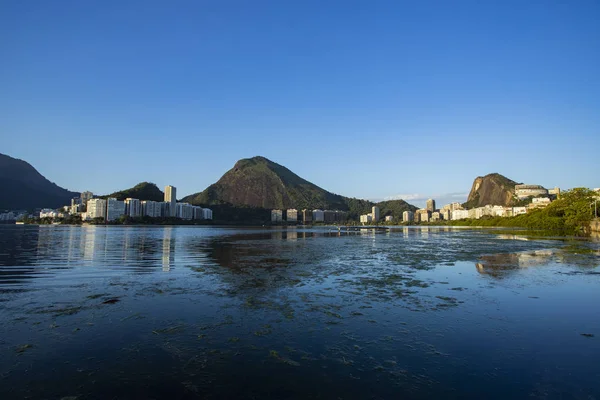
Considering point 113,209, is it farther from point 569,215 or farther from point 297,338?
point 297,338

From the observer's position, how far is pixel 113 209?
18600 cm

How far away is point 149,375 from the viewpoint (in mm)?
6344

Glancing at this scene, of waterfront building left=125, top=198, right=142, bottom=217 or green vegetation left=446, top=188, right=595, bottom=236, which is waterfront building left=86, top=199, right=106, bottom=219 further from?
green vegetation left=446, top=188, right=595, bottom=236

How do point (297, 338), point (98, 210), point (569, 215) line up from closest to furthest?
point (297, 338) < point (569, 215) < point (98, 210)

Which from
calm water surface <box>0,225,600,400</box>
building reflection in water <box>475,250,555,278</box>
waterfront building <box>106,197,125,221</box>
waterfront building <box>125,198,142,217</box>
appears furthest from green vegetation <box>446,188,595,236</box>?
waterfront building <box>125,198,142,217</box>

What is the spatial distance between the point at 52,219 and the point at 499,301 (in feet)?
727

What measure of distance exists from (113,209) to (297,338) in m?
204

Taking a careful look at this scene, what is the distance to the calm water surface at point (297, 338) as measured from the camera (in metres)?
6.04

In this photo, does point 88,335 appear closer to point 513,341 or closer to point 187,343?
point 187,343

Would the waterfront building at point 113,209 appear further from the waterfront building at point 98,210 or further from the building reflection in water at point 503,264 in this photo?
the building reflection in water at point 503,264

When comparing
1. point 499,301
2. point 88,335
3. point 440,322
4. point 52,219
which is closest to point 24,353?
point 88,335

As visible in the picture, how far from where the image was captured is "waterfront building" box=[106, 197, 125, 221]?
18288 centimetres

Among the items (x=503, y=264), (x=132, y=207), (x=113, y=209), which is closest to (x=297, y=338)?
(x=503, y=264)

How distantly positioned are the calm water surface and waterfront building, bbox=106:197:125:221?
187 m
